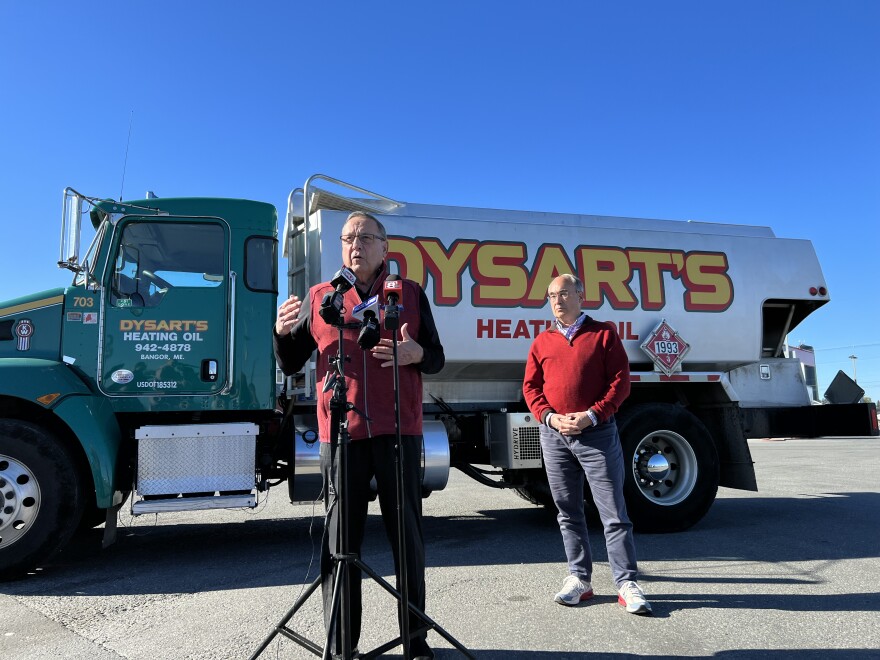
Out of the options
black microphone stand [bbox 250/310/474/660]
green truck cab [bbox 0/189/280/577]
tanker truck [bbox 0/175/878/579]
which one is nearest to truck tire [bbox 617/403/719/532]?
tanker truck [bbox 0/175/878/579]

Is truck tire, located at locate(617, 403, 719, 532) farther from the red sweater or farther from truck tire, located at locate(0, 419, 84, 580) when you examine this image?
truck tire, located at locate(0, 419, 84, 580)

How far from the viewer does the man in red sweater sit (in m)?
3.66

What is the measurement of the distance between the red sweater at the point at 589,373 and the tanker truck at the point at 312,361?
2.08m

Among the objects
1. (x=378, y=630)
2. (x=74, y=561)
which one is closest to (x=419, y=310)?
(x=378, y=630)

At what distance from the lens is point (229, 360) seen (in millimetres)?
5238

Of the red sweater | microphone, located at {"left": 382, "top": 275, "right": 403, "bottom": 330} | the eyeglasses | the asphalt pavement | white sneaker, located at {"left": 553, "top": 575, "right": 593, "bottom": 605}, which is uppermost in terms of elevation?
the eyeglasses

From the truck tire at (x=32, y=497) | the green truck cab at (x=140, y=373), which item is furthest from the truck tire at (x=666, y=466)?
the truck tire at (x=32, y=497)

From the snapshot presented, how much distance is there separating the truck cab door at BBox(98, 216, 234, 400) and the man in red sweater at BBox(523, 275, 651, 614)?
2745 millimetres

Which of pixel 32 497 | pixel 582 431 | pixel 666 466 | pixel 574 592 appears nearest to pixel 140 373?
pixel 32 497

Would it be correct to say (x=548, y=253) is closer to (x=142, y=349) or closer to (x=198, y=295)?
(x=198, y=295)

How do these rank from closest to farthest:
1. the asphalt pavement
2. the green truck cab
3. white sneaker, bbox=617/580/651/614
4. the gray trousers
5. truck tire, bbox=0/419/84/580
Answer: the asphalt pavement → white sneaker, bbox=617/580/651/614 → the gray trousers → truck tire, bbox=0/419/84/580 → the green truck cab

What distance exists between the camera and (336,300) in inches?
93.4

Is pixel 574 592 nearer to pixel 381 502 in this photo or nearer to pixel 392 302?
pixel 381 502

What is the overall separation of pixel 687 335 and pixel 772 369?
1.14 m
